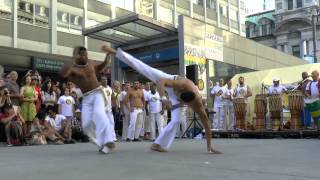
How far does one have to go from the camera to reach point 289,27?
276 feet

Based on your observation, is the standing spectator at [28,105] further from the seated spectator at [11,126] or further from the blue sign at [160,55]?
the blue sign at [160,55]

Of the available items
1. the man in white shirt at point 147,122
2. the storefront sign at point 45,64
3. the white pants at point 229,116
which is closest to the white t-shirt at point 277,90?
the white pants at point 229,116

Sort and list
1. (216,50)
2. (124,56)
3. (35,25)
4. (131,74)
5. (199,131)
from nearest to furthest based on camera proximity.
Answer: (124,56) → (199,131) → (216,50) → (131,74) → (35,25)

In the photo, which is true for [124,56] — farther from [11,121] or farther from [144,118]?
[144,118]

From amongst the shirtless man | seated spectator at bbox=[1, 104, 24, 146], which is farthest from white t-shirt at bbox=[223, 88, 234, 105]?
seated spectator at bbox=[1, 104, 24, 146]

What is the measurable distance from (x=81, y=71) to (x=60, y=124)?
18.2 feet

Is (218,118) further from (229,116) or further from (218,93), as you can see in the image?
(218,93)

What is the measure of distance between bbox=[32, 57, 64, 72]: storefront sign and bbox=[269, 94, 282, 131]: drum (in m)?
22.4

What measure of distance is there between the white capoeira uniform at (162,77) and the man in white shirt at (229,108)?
25.9 feet

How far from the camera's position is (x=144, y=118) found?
53.7ft

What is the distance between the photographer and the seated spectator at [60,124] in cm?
1397

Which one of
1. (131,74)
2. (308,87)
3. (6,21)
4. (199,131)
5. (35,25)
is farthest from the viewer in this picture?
(35,25)

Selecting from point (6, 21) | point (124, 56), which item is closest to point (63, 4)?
point (6, 21)

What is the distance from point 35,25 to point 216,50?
22.7 m
